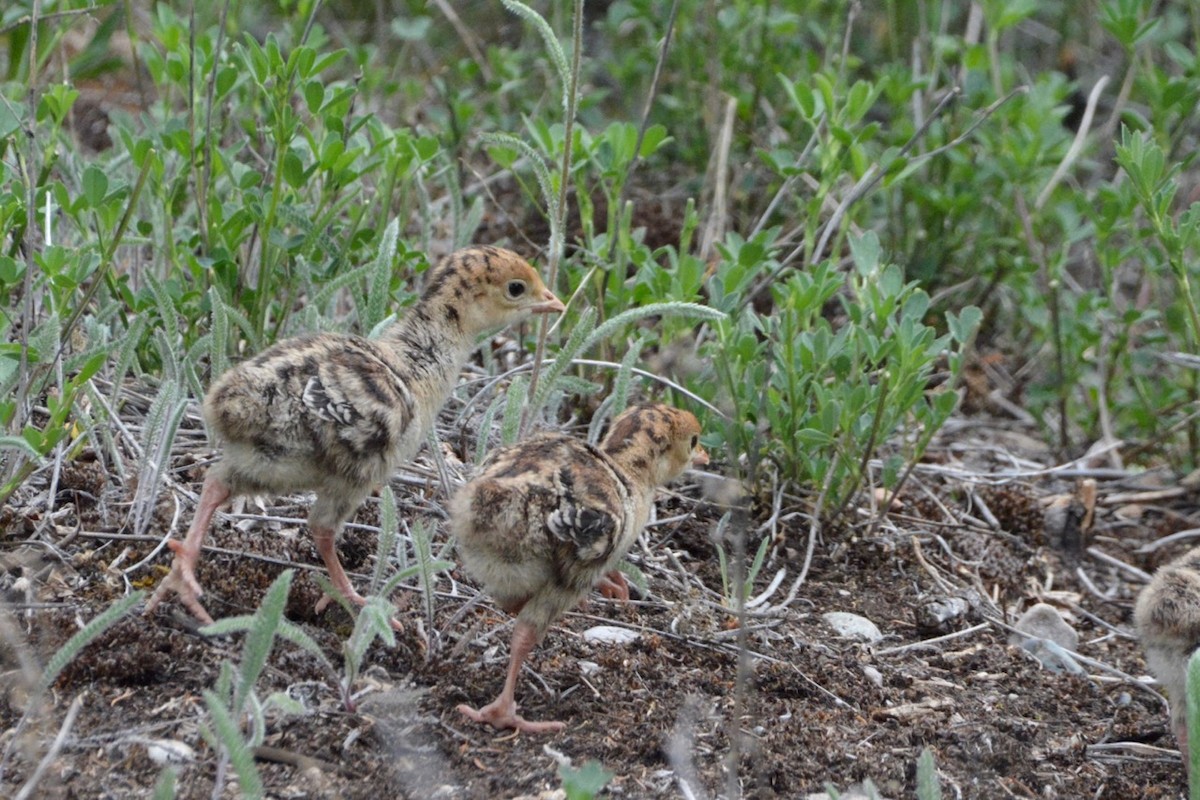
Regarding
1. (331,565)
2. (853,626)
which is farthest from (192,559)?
(853,626)

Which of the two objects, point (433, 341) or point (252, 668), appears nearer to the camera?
point (252, 668)

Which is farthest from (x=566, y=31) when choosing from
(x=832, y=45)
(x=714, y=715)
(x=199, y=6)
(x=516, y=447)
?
(x=714, y=715)

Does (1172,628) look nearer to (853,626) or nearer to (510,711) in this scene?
(853,626)

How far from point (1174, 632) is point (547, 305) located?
7.49 feet

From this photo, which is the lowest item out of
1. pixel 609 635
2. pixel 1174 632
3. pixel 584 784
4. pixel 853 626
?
pixel 853 626

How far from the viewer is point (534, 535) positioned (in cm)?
409

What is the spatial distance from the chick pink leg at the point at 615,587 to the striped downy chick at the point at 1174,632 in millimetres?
1628

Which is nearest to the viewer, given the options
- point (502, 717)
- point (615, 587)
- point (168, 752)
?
point (168, 752)

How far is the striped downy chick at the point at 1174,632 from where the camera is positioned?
14.6 feet

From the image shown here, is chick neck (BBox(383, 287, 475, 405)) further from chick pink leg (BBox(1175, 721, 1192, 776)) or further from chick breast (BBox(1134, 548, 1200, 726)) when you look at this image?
chick pink leg (BBox(1175, 721, 1192, 776))

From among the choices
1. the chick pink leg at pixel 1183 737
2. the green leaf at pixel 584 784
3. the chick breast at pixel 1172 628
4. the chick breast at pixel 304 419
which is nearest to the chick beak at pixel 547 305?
the chick breast at pixel 304 419

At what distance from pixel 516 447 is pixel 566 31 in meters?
5.16

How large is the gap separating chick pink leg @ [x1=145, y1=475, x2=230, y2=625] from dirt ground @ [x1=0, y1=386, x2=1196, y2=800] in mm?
54

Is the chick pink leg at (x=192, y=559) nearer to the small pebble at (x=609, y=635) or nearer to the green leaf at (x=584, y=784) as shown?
the small pebble at (x=609, y=635)
